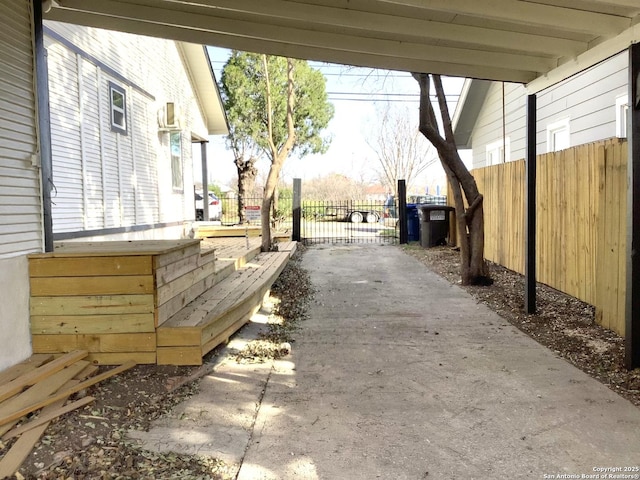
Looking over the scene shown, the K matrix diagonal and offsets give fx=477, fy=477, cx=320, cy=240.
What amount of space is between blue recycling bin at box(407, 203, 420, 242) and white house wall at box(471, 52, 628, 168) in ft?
9.69

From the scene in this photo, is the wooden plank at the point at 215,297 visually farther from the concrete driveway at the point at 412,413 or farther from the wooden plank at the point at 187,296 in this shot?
the concrete driveway at the point at 412,413

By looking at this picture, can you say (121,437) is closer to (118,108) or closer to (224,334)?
(224,334)

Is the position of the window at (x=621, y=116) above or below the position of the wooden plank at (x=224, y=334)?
above

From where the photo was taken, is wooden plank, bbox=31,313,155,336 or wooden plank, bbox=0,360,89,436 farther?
wooden plank, bbox=31,313,155,336

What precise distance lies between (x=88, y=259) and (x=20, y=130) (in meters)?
1.21

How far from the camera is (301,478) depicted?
2645mm

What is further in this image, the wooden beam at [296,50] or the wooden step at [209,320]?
the wooden beam at [296,50]

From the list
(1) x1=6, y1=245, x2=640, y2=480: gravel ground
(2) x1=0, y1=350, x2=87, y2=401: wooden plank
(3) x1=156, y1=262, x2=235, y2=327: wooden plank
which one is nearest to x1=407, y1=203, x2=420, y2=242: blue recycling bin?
(1) x1=6, y1=245, x2=640, y2=480: gravel ground

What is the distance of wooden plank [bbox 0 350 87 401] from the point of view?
10.6 feet

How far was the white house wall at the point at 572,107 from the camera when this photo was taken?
25.9ft

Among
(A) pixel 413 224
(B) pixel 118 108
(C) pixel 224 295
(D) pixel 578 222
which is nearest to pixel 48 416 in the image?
(C) pixel 224 295

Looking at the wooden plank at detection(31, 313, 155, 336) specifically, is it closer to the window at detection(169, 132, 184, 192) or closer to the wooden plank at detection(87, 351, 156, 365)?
the wooden plank at detection(87, 351, 156, 365)

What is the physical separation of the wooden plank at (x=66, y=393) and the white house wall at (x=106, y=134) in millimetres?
3350

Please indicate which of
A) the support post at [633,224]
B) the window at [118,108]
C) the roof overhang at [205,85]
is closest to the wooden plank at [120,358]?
the support post at [633,224]
